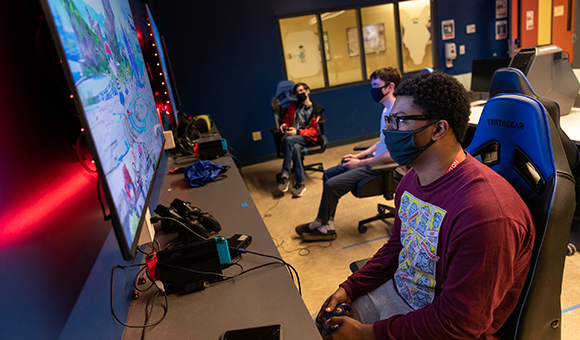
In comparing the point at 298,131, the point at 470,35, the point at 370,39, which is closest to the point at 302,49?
the point at 370,39

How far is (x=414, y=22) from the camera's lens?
5824mm

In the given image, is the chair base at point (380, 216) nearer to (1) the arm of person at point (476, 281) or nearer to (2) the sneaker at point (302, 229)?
(2) the sneaker at point (302, 229)

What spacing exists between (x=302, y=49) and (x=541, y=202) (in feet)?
16.0

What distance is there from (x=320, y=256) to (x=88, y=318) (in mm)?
1942

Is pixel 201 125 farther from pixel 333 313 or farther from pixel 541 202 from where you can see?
pixel 541 202

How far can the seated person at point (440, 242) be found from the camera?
86 centimetres

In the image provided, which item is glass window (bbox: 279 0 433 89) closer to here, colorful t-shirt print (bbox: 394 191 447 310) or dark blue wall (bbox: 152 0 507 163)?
dark blue wall (bbox: 152 0 507 163)

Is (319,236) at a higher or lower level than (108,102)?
lower

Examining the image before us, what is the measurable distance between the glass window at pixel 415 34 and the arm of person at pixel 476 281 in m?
5.30

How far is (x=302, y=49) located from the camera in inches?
212

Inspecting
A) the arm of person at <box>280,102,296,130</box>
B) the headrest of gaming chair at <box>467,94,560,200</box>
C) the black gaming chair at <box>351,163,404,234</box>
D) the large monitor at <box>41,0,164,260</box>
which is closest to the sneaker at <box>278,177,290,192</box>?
the arm of person at <box>280,102,296,130</box>

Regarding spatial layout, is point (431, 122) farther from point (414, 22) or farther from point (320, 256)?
point (414, 22)

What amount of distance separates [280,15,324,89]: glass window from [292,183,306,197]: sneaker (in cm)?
210

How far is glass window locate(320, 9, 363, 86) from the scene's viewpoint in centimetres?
561
